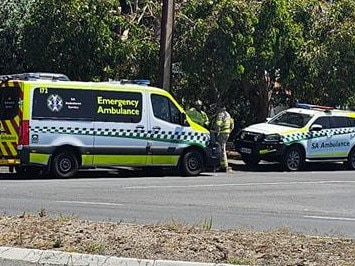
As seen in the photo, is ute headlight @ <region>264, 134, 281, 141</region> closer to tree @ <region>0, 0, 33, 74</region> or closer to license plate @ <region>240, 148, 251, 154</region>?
license plate @ <region>240, 148, 251, 154</region>

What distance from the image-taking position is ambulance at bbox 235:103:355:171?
23656mm

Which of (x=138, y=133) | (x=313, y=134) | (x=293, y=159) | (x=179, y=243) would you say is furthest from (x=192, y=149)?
(x=179, y=243)

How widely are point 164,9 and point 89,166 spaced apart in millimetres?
5480

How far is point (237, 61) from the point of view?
2389 centimetres

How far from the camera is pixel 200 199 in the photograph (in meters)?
15.3

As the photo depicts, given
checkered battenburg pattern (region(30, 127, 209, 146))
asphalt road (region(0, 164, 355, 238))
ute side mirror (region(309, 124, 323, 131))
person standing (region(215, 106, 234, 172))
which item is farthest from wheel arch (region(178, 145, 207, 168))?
ute side mirror (region(309, 124, 323, 131))

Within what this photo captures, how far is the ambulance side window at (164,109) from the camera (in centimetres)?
2017

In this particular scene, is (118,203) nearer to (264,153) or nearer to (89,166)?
(89,166)

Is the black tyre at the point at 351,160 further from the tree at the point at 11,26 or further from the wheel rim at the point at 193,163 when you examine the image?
the tree at the point at 11,26

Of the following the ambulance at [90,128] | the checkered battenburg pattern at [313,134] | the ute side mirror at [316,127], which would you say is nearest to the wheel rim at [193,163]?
the ambulance at [90,128]

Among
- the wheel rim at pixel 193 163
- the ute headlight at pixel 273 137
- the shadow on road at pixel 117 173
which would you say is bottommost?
the shadow on road at pixel 117 173

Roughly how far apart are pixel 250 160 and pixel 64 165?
7213 mm

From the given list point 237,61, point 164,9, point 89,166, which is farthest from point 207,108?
point 89,166

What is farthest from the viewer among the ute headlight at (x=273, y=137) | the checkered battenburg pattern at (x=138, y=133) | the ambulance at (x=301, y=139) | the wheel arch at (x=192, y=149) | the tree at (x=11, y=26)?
the tree at (x=11, y=26)
